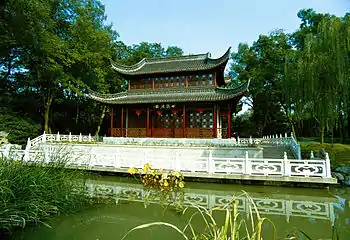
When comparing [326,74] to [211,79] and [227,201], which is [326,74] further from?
[211,79]

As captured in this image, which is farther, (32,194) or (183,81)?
(183,81)

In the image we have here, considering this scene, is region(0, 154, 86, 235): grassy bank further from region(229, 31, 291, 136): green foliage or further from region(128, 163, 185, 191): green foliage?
region(229, 31, 291, 136): green foliage

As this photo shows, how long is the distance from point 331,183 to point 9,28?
20.5 m

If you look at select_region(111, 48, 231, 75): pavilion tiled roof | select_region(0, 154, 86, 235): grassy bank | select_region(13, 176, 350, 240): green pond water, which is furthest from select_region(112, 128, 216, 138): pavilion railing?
select_region(0, 154, 86, 235): grassy bank

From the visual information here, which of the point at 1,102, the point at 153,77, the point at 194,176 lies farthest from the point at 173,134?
the point at 1,102

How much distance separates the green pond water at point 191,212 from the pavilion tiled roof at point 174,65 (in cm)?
979

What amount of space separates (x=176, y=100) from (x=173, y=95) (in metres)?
1.39

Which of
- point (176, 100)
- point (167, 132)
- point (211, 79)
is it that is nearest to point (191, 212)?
point (176, 100)

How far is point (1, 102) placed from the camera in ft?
60.3

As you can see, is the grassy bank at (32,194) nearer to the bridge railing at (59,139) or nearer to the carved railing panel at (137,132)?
the carved railing panel at (137,132)

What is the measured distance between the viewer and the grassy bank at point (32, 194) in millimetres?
3291

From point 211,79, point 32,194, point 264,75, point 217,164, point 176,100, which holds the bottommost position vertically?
point 32,194

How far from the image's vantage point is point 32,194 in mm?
3641

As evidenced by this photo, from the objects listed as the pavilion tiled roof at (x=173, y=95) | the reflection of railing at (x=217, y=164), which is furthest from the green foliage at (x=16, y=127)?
the reflection of railing at (x=217, y=164)
